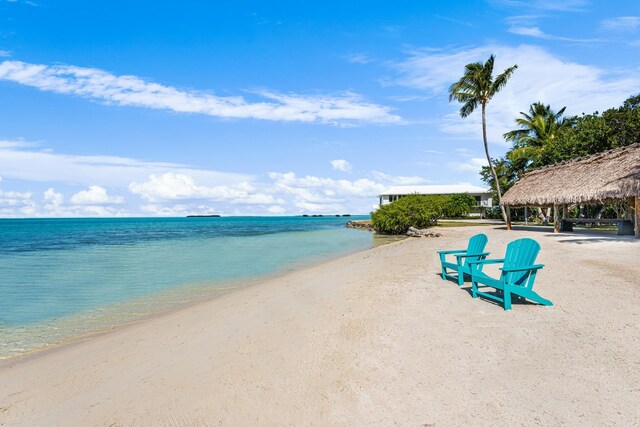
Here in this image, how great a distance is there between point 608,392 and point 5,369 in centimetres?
727

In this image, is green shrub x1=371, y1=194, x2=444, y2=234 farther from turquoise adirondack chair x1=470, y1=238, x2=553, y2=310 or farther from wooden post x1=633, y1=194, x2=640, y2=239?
turquoise adirondack chair x1=470, y1=238, x2=553, y2=310

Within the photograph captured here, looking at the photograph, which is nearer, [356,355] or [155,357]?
[356,355]

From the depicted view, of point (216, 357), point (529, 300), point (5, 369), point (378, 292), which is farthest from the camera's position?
point (378, 292)

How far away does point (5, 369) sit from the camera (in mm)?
5684

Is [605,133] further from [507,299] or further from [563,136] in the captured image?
[507,299]

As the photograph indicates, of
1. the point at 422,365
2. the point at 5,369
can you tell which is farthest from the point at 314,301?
the point at 5,369

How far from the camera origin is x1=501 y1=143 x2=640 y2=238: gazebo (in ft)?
56.6

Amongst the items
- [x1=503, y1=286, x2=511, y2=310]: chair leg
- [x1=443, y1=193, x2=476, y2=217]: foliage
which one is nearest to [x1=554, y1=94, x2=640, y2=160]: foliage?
[x1=443, y1=193, x2=476, y2=217]: foliage

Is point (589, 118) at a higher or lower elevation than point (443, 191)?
higher

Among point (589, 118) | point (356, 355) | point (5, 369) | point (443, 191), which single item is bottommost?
point (5, 369)

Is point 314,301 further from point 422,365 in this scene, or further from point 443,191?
point 443,191

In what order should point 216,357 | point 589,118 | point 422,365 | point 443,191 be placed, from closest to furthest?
point 422,365, point 216,357, point 589,118, point 443,191

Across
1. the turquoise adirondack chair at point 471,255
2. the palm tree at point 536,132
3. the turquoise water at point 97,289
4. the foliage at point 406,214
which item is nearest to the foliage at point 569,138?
the palm tree at point 536,132

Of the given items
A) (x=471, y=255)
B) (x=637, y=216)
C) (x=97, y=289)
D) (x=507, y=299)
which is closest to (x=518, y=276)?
(x=507, y=299)
